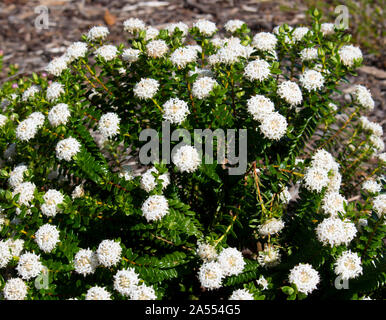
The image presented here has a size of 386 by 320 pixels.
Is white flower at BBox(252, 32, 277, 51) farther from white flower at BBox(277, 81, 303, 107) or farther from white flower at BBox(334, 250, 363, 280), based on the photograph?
white flower at BBox(334, 250, 363, 280)

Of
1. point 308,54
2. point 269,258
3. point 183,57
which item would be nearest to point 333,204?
point 269,258

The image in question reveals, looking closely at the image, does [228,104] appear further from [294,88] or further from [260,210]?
[260,210]

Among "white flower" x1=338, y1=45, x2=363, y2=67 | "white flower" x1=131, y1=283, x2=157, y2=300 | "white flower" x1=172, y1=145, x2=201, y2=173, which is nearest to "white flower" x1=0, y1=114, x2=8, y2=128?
"white flower" x1=172, y1=145, x2=201, y2=173

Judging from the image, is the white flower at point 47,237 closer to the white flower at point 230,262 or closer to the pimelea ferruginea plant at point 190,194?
the pimelea ferruginea plant at point 190,194

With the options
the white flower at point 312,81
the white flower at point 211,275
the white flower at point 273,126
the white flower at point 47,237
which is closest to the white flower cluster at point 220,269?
the white flower at point 211,275

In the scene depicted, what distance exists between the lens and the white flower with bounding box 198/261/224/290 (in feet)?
7.82

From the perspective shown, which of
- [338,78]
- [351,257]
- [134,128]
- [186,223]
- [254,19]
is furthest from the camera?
[254,19]

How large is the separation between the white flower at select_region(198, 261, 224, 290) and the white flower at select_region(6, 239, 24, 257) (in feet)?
4.35

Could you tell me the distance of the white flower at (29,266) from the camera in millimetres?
2592

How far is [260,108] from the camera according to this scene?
264 cm

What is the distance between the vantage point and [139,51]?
9.99 feet

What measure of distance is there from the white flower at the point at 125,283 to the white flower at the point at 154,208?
352 mm
